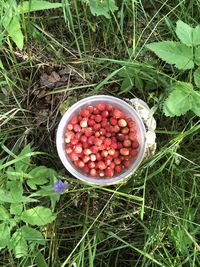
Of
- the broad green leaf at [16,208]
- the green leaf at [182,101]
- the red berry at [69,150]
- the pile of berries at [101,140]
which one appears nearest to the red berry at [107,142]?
the pile of berries at [101,140]

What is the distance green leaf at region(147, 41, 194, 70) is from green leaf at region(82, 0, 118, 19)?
7.7 inches

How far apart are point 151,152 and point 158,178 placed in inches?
3.4

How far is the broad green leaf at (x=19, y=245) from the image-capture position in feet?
4.46

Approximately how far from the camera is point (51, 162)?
1.60 metres

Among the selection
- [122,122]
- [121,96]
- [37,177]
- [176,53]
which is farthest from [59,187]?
[176,53]

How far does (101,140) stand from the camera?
1527mm

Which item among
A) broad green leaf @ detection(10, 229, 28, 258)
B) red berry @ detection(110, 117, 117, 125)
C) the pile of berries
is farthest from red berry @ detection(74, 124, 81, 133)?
broad green leaf @ detection(10, 229, 28, 258)

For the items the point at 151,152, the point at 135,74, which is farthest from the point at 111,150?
the point at 135,74

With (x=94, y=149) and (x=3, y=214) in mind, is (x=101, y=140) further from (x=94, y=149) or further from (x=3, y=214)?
(x=3, y=214)

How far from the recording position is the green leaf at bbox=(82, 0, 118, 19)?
152 centimetres

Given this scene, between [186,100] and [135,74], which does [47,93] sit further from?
[186,100]

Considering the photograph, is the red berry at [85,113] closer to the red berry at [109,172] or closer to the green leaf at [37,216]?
the red berry at [109,172]

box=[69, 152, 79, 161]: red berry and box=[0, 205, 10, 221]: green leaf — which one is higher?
box=[69, 152, 79, 161]: red berry

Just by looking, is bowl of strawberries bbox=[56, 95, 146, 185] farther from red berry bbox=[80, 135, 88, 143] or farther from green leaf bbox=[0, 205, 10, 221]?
green leaf bbox=[0, 205, 10, 221]
